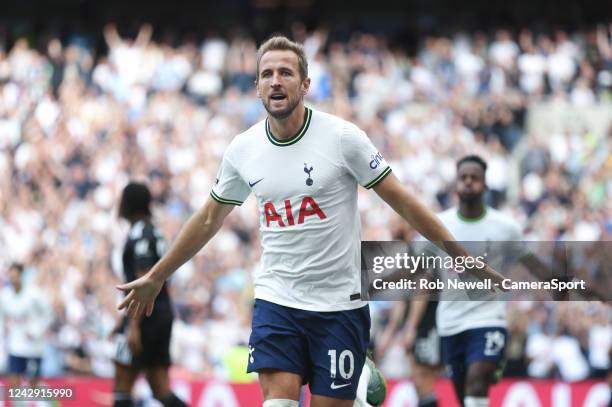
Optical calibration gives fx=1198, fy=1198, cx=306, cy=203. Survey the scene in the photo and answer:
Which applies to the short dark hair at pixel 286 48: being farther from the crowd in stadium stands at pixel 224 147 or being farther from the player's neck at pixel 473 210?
the crowd in stadium stands at pixel 224 147

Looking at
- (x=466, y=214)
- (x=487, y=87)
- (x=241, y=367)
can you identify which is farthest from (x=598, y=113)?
(x=466, y=214)

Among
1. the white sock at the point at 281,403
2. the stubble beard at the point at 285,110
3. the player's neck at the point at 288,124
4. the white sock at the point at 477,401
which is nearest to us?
the white sock at the point at 281,403

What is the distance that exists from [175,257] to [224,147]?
628 inches

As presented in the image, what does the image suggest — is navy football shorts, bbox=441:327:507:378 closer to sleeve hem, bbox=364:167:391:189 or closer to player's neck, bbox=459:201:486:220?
player's neck, bbox=459:201:486:220

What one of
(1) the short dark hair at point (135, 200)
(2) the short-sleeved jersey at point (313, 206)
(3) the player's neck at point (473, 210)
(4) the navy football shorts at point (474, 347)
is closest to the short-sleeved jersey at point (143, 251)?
(1) the short dark hair at point (135, 200)

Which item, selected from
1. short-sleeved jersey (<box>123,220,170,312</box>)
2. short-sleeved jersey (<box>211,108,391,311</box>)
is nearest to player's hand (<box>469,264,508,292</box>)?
short-sleeved jersey (<box>211,108,391,311</box>)

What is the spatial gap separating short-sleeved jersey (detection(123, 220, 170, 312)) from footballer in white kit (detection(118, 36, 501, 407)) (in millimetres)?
3155

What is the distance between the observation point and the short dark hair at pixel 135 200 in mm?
10750

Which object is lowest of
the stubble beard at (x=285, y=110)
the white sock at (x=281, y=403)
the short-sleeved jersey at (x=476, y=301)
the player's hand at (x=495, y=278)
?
the white sock at (x=281, y=403)

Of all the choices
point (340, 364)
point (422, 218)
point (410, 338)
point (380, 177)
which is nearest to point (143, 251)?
point (410, 338)

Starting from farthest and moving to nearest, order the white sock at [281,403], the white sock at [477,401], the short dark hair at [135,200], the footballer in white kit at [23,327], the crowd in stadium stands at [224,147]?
the crowd in stadium stands at [224,147]
the footballer in white kit at [23,327]
the short dark hair at [135,200]
the white sock at [477,401]
the white sock at [281,403]

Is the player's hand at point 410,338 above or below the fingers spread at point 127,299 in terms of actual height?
above

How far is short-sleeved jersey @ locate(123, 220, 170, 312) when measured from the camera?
34.3ft

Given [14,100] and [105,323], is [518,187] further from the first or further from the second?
[14,100]
